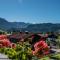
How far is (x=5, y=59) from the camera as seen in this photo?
2572 mm

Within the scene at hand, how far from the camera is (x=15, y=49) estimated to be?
8.34 feet

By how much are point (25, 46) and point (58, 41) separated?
625mm

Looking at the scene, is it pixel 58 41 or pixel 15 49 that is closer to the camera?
pixel 58 41

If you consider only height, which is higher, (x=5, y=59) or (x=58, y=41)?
(x=58, y=41)

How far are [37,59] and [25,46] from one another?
0.54m

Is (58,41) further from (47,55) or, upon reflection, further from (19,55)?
(19,55)

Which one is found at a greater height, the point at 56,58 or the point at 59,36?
the point at 59,36

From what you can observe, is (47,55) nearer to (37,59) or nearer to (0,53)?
(37,59)

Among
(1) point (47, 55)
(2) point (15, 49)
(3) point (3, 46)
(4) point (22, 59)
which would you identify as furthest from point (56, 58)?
(3) point (3, 46)

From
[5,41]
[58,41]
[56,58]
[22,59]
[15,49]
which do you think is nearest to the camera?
[56,58]

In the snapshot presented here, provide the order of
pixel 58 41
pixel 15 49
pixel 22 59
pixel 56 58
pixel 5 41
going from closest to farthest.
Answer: pixel 56 58 → pixel 58 41 → pixel 22 59 → pixel 15 49 → pixel 5 41

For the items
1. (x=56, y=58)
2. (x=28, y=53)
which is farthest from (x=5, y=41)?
(x=56, y=58)

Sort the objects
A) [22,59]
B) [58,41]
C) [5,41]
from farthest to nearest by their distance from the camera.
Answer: [5,41], [22,59], [58,41]

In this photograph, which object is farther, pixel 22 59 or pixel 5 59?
pixel 5 59
